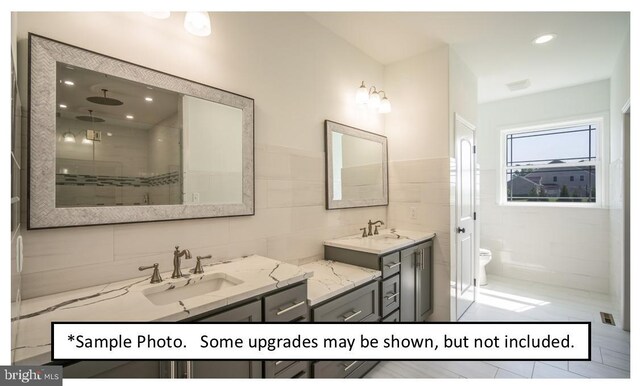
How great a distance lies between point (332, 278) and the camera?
1.75 meters

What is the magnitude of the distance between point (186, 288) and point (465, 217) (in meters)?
2.71

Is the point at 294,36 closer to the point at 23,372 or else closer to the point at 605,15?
the point at 23,372

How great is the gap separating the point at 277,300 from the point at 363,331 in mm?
456

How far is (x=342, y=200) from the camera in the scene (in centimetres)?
238

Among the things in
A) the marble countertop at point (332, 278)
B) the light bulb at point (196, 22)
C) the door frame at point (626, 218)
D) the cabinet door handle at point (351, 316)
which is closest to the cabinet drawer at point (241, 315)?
the marble countertop at point (332, 278)

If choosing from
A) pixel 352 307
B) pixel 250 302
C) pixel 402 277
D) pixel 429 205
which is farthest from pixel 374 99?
pixel 250 302

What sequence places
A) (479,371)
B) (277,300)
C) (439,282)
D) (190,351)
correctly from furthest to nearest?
1. (439,282)
2. (479,371)
3. (277,300)
4. (190,351)

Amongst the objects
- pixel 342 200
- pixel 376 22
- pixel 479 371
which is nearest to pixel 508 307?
pixel 479 371

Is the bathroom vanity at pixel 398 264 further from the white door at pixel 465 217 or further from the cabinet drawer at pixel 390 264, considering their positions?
the white door at pixel 465 217

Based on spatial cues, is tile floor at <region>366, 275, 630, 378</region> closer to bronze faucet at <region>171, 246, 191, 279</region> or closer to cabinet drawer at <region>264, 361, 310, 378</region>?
cabinet drawer at <region>264, 361, 310, 378</region>

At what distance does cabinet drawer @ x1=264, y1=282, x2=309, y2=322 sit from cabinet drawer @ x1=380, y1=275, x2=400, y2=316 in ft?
2.54

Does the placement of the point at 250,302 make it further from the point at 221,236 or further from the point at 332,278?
the point at 332,278

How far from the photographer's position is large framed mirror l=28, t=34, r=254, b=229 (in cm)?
104

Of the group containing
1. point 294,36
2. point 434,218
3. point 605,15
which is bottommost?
→ point 434,218
